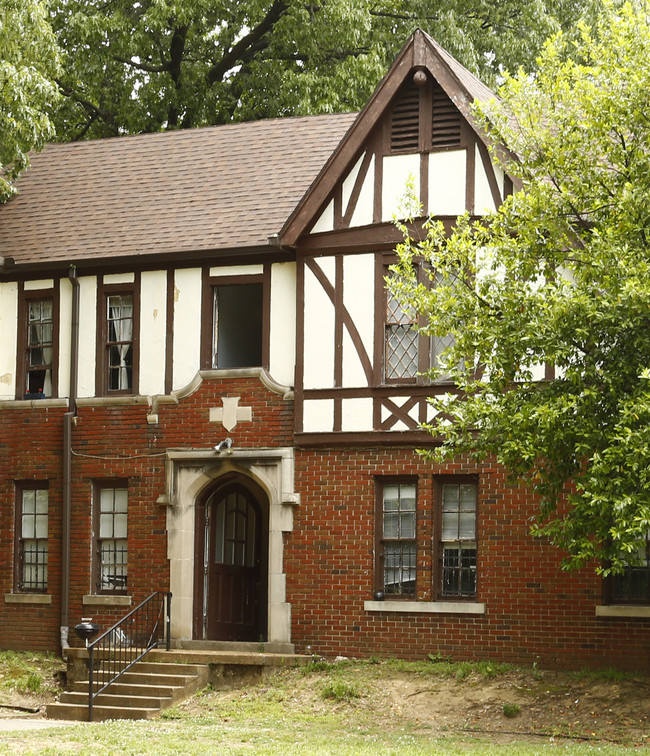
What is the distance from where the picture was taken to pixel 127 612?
2119cm

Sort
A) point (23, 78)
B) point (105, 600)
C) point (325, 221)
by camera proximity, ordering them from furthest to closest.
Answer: point (23, 78), point (105, 600), point (325, 221)

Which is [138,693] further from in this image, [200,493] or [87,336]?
[87,336]

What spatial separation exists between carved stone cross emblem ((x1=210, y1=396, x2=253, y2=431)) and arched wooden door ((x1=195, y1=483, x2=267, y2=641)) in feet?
4.17

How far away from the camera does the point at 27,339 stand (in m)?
22.7

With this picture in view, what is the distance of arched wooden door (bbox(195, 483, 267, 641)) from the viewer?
69.6ft

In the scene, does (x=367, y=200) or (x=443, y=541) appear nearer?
(x=443, y=541)

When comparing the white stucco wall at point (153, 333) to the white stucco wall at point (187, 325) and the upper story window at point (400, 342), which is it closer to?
the white stucco wall at point (187, 325)

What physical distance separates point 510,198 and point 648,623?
20.8 ft

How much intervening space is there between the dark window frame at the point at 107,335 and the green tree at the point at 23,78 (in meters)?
2.73

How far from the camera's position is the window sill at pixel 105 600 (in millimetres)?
21266

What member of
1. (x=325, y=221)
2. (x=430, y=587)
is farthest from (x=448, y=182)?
(x=430, y=587)

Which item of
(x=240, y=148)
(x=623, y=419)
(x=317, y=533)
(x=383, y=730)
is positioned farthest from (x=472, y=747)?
(x=240, y=148)

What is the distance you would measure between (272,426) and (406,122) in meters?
5.00

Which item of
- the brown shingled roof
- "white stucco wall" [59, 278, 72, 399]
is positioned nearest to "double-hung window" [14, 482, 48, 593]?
"white stucco wall" [59, 278, 72, 399]
